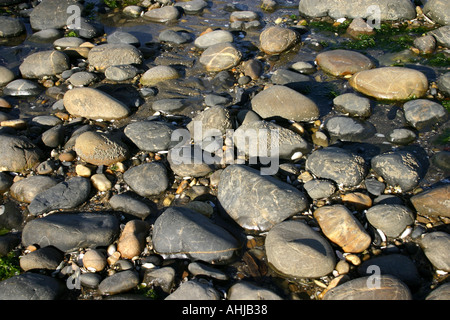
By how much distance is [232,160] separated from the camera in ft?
18.1

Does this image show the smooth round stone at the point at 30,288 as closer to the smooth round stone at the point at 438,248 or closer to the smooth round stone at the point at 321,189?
the smooth round stone at the point at 321,189

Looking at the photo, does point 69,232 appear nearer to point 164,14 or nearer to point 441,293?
point 441,293

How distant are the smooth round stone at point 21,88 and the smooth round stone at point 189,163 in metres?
3.38

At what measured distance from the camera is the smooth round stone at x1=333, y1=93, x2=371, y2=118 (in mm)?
6230

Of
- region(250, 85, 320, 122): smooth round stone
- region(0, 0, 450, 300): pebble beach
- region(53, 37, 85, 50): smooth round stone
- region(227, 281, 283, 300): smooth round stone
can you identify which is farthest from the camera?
region(53, 37, 85, 50): smooth round stone

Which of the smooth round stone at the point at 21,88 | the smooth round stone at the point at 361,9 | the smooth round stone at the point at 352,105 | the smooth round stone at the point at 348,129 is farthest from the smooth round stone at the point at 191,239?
the smooth round stone at the point at 361,9

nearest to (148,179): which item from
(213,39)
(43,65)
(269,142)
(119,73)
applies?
(269,142)

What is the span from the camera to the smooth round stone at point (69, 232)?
4.44m

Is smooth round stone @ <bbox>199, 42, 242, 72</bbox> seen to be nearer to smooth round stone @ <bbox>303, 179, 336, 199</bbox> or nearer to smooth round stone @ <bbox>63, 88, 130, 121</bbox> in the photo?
smooth round stone @ <bbox>63, 88, 130, 121</bbox>

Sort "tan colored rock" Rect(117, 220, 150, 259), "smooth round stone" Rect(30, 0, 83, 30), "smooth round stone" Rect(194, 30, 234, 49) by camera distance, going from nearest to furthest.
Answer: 1. "tan colored rock" Rect(117, 220, 150, 259)
2. "smooth round stone" Rect(194, 30, 234, 49)
3. "smooth round stone" Rect(30, 0, 83, 30)

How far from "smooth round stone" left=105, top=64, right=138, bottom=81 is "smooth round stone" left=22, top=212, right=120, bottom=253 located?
3.49m

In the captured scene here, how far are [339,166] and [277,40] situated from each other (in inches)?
148

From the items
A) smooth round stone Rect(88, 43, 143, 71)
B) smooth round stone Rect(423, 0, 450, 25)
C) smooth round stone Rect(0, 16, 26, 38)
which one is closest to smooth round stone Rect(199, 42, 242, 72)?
smooth round stone Rect(88, 43, 143, 71)
